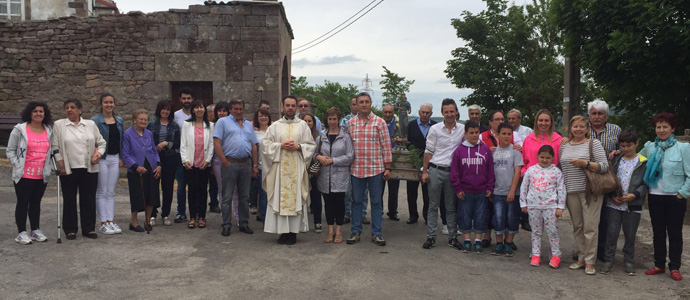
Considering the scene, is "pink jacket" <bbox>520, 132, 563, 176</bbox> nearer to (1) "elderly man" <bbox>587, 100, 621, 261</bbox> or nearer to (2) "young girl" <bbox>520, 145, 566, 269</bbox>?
(2) "young girl" <bbox>520, 145, 566, 269</bbox>

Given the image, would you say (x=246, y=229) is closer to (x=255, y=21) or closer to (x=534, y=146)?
(x=534, y=146)

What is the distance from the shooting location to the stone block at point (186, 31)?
12797 millimetres

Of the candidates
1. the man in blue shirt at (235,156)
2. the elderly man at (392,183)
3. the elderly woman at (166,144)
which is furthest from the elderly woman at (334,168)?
the elderly woman at (166,144)

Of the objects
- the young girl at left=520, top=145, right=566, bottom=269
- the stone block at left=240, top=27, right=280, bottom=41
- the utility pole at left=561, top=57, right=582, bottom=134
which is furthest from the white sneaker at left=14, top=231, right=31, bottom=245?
the utility pole at left=561, top=57, right=582, bottom=134

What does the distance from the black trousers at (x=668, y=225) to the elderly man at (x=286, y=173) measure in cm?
371

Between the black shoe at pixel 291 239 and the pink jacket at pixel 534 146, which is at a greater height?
the pink jacket at pixel 534 146

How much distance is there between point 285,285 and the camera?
4.98 meters

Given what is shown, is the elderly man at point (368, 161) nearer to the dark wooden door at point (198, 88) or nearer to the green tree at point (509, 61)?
the dark wooden door at point (198, 88)

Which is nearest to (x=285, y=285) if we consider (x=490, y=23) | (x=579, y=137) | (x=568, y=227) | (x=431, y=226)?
(x=431, y=226)

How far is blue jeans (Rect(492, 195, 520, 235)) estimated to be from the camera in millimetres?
6355

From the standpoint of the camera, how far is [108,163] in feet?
22.7

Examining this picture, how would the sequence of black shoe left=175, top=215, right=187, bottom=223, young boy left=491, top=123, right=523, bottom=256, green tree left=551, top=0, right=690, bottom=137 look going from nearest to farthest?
1. young boy left=491, top=123, right=523, bottom=256
2. black shoe left=175, top=215, right=187, bottom=223
3. green tree left=551, top=0, right=690, bottom=137

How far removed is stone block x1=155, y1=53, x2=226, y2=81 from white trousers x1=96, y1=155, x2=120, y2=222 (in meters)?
6.15

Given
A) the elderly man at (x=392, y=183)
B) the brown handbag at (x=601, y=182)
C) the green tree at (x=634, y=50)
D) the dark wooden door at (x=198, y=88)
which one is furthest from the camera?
the dark wooden door at (x=198, y=88)
